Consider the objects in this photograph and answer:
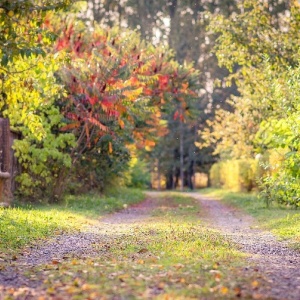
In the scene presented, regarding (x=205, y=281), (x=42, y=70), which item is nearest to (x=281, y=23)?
(x=42, y=70)

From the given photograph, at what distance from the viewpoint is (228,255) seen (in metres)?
10.2

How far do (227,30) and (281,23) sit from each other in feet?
6.86

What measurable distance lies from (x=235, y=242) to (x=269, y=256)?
204 centimetres

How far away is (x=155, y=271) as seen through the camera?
853cm

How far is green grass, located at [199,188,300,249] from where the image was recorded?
1467cm

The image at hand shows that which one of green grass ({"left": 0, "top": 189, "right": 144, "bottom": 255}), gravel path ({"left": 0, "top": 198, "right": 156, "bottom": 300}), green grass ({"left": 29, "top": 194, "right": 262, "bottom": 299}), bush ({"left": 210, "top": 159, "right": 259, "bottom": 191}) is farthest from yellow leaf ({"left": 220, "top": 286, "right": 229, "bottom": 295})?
bush ({"left": 210, "top": 159, "right": 259, "bottom": 191})

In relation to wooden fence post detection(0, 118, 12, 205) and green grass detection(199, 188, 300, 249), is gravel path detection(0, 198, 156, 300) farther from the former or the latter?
green grass detection(199, 188, 300, 249)

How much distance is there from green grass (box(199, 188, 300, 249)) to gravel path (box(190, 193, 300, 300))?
11.6 inches

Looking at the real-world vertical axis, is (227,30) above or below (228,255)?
above

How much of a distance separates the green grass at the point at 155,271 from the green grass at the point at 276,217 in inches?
92.5

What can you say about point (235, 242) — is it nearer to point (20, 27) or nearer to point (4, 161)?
point (20, 27)

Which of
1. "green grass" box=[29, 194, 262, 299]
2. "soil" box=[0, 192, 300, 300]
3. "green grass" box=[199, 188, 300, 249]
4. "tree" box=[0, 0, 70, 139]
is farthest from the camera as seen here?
"green grass" box=[199, 188, 300, 249]

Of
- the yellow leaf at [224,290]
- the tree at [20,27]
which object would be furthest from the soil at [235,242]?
the tree at [20,27]

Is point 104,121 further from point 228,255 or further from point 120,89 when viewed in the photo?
point 228,255
